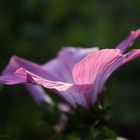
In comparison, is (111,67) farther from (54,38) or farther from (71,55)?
Answer: (54,38)

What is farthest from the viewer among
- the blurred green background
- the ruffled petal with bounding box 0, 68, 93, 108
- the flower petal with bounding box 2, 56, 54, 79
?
the blurred green background

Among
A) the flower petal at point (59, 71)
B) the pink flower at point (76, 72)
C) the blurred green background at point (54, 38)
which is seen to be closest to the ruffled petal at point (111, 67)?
the pink flower at point (76, 72)

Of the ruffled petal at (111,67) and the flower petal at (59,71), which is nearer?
the ruffled petal at (111,67)

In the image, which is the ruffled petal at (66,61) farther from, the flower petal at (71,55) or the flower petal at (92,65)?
the flower petal at (92,65)

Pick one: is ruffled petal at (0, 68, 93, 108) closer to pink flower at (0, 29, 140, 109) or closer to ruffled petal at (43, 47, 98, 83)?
pink flower at (0, 29, 140, 109)

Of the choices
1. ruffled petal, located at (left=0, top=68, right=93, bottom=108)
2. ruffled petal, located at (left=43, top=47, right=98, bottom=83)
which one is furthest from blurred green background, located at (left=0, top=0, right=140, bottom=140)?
ruffled petal, located at (left=0, top=68, right=93, bottom=108)

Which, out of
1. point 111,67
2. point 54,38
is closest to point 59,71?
point 111,67
